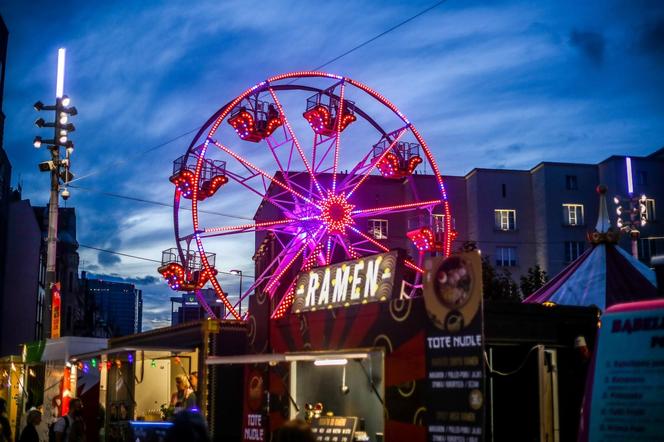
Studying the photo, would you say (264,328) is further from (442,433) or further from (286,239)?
(286,239)

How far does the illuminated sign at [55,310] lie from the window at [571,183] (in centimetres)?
3627

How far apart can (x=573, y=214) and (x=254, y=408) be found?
38967mm

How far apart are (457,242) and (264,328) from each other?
37.0 m

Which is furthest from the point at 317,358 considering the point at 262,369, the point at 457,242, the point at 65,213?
the point at 65,213

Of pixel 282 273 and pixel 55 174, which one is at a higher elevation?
pixel 55 174

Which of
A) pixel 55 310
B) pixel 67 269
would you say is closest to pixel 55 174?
pixel 55 310

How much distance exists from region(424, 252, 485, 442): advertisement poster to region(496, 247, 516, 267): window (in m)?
41.0

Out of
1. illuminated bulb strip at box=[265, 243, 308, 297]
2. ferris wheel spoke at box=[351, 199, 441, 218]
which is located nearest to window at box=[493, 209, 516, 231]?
ferris wheel spoke at box=[351, 199, 441, 218]

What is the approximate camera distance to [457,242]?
174ft

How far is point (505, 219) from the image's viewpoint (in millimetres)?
52281

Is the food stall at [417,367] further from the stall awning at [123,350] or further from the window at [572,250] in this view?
the window at [572,250]

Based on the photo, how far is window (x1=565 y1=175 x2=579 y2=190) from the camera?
51.8 meters

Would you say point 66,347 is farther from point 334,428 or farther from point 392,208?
point 392,208

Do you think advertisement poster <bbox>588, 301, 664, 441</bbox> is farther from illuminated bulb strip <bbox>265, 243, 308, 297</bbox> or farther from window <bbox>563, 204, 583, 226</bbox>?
window <bbox>563, 204, 583, 226</bbox>
